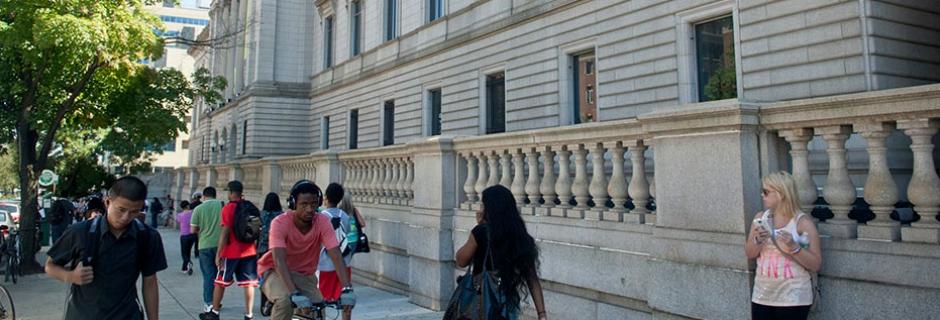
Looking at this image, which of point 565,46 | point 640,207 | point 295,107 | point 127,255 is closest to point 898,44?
point 565,46

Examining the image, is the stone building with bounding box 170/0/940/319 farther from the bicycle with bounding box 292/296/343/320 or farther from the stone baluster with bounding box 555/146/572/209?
the bicycle with bounding box 292/296/343/320

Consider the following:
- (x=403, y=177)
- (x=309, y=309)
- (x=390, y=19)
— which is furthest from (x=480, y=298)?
(x=390, y=19)

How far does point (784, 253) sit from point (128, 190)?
3.98 m

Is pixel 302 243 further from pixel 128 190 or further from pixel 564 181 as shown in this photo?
pixel 564 181

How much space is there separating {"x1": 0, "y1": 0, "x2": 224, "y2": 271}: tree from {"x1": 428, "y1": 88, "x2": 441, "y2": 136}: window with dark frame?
9163mm

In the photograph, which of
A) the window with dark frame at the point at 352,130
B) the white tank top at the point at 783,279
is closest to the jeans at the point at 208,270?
the white tank top at the point at 783,279

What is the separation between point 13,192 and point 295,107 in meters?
61.1

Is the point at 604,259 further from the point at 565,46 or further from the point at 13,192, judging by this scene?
the point at 13,192

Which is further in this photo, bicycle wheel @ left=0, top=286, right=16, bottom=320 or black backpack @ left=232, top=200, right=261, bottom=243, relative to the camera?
black backpack @ left=232, top=200, right=261, bottom=243

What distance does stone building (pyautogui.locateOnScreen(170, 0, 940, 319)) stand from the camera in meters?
4.02

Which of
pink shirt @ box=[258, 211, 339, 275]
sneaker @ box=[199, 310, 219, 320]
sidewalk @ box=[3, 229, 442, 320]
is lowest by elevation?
sidewalk @ box=[3, 229, 442, 320]

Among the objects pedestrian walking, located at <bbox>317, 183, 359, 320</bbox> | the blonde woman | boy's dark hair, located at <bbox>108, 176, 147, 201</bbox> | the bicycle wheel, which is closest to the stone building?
the blonde woman

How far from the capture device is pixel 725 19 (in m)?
14.0

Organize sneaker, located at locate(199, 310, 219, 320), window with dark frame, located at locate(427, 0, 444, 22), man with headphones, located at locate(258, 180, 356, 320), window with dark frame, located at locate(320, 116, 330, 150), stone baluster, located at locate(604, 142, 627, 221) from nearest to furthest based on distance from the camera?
man with headphones, located at locate(258, 180, 356, 320) < stone baluster, located at locate(604, 142, 627, 221) < sneaker, located at locate(199, 310, 219, 320) < window with dark frame, located at locate(427, 0, 444, 22) < window with dark frame, located at locate(320, 116, 330, 150)
